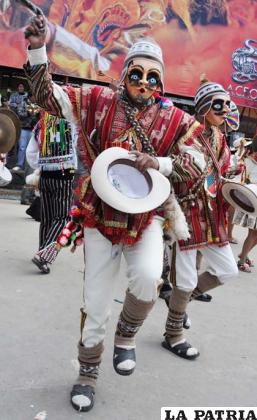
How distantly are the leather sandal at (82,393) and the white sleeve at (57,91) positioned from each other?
1.37m

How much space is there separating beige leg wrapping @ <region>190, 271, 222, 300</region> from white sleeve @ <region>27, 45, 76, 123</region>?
160 cm

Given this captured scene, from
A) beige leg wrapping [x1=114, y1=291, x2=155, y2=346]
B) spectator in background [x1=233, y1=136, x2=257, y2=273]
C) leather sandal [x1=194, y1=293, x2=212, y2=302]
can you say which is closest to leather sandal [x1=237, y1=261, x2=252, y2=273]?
spectator in background [x1=233, y1=136, x2=257, y2=273]

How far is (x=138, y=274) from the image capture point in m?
2.57

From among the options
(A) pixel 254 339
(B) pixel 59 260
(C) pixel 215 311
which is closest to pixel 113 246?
(A) pixel 254 339

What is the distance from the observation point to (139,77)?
106 inches

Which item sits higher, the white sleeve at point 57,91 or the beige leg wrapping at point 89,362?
the white sleeve at point 57,91

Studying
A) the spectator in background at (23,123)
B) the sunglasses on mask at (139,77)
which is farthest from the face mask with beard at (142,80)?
the spectator in background at (23,123)

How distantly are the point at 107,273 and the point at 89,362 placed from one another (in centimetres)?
47

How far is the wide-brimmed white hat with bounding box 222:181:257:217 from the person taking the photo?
3580 millimetres

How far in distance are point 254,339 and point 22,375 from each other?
191 centimetres

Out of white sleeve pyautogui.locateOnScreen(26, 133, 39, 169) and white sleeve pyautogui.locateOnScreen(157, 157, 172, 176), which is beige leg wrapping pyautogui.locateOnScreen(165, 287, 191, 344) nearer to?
white sleeve pyautogui.locateOnScreen(157, 157, 172, 176)

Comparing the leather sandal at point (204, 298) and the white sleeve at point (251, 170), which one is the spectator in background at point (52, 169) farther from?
the white sleeve at point (251, 170)

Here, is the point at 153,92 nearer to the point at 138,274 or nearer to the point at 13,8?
the point at 138,274

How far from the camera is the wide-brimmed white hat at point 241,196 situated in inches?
141
